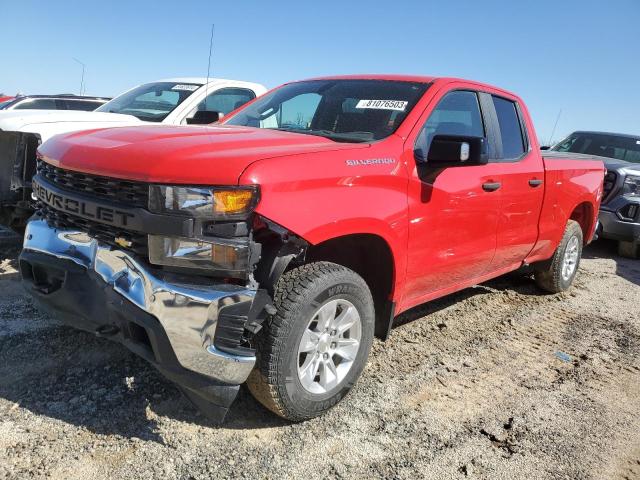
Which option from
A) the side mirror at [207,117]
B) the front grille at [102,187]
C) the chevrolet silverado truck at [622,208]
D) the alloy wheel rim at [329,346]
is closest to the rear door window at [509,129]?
the alloy wheel rim at [329,346]

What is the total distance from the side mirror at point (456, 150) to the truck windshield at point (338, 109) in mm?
284

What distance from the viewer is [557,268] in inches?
209

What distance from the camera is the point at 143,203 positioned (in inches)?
90.3

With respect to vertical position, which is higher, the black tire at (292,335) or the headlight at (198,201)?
the headlight at (198,201)

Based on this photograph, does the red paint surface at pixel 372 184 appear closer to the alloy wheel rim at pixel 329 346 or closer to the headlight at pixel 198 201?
the headlight at pixel 198 201

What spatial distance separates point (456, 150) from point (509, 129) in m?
1.56

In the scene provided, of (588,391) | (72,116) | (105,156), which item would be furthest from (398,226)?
(72,116)

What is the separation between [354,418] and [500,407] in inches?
36.1

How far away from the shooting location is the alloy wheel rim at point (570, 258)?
Answer: 5.43 m

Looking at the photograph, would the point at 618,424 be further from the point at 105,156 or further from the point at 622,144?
the point at 622,144

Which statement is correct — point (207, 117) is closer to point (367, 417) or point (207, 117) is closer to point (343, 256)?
point (343, 256)

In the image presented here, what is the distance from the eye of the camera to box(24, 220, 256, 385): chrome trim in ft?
7.22

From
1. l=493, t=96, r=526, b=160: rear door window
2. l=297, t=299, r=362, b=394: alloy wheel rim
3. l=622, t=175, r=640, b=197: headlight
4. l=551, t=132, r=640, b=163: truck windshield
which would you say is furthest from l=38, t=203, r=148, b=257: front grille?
l=551, t=132, r=640, b=163: truck windshield

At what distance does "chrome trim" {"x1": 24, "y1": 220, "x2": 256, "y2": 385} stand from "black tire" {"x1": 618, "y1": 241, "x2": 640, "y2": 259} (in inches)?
288
